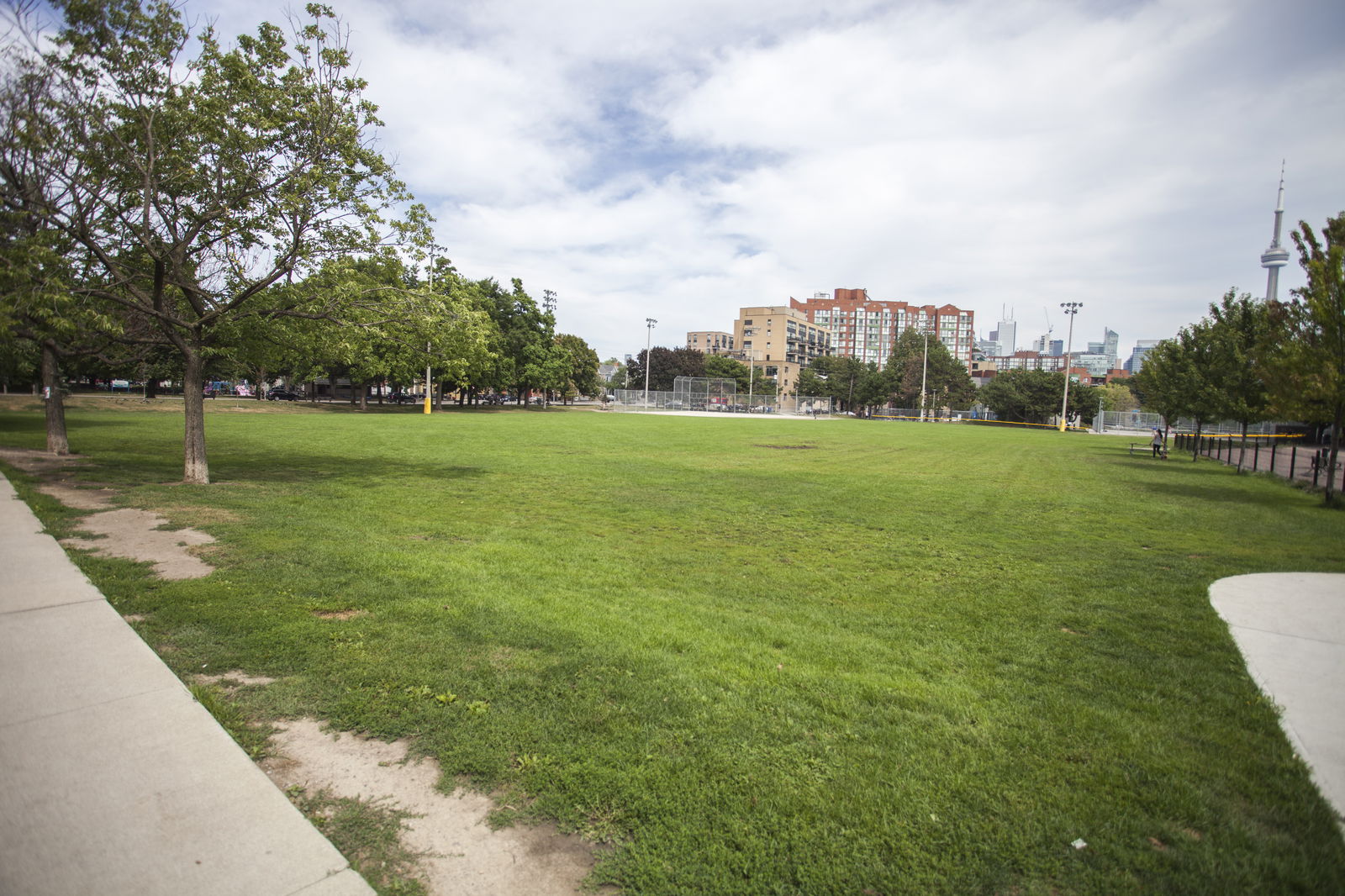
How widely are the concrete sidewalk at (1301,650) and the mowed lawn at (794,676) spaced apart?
0.58 ft

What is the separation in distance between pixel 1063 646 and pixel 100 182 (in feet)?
55.0

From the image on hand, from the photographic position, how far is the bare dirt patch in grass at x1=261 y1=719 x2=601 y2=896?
2834 millimetres

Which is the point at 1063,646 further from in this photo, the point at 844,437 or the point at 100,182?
the point at 844,437

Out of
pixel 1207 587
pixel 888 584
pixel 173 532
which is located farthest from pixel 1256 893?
pixel 173 532

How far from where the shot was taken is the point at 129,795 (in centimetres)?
308

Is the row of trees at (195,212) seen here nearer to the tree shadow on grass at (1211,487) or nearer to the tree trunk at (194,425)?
the tree trunk at (194,425)

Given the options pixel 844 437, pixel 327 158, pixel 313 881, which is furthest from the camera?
pixel 844 437

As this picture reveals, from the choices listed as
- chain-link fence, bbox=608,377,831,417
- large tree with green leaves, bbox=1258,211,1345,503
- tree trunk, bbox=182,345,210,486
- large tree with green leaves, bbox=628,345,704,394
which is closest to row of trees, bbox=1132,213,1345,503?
large tree with green leaves, bbox=1258,211,1345,503

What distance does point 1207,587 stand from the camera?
26.0 feet

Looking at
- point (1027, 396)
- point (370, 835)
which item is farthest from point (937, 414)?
point (370, 835)

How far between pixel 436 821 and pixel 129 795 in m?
1.41

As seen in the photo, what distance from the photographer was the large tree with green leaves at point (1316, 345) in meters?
15.0

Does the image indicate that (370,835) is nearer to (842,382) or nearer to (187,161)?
(187,161)

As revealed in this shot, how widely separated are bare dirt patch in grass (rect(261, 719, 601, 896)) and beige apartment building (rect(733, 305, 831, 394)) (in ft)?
539
